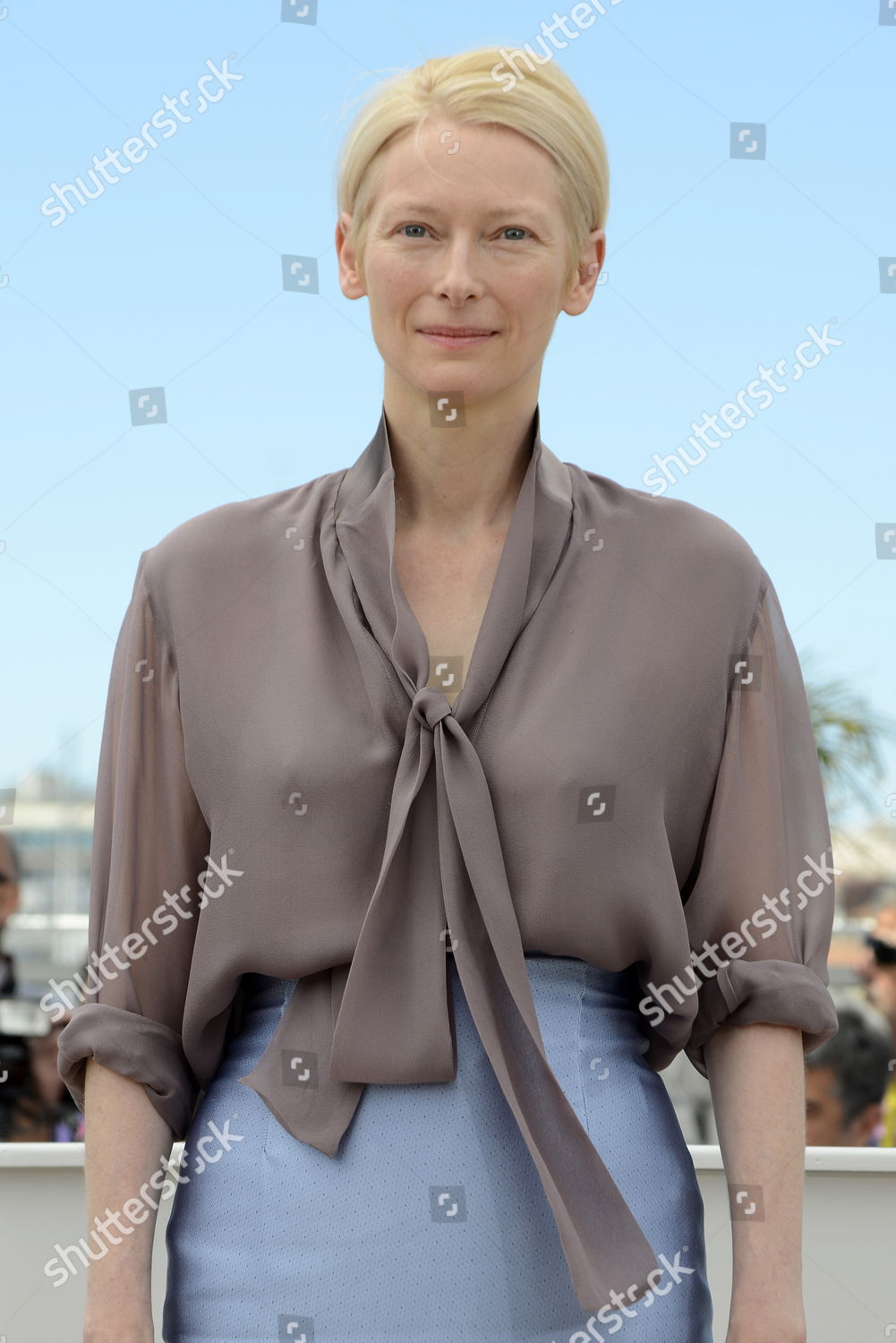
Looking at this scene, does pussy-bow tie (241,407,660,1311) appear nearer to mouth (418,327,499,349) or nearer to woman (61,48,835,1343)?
woman (61,48,835,1343)

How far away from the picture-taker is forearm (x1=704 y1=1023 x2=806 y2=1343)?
0.79 m

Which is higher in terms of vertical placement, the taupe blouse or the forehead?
the forehead

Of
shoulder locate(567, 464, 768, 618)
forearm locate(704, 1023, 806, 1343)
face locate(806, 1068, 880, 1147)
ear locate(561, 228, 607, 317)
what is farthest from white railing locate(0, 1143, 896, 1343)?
ear locate(561, 228, 607, 317)

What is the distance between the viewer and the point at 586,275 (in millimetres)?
840

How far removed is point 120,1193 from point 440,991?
8.8 inches

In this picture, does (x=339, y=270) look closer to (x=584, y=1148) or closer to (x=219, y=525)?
(x=219, y=525)

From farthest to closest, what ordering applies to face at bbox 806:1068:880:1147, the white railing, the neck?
face at bbox 806:1068:880:1147
the white railing
the neck

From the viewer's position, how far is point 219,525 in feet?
2.90

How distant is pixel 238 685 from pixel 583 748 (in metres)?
0.20

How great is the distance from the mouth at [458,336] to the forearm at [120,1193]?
0.46 meters

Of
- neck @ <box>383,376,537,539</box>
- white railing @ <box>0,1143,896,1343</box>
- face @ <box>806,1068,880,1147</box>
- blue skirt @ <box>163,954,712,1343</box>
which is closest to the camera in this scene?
blue skirt @ <box>163,954,712,1343</box>

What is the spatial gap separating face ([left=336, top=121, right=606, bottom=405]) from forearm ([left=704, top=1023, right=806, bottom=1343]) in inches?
16.4

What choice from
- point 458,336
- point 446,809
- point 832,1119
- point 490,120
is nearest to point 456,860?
point 446,809

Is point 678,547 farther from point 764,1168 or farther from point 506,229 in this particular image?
point 764,1168
